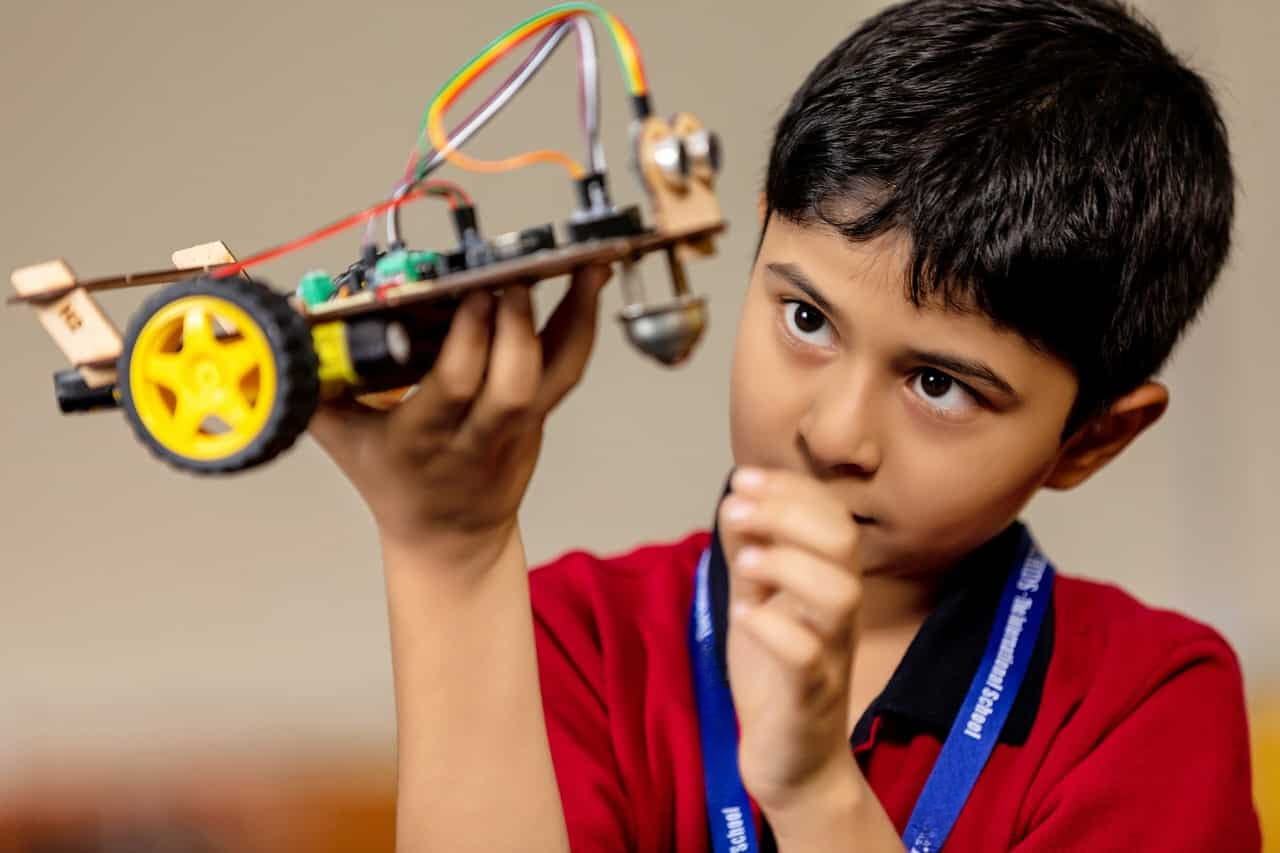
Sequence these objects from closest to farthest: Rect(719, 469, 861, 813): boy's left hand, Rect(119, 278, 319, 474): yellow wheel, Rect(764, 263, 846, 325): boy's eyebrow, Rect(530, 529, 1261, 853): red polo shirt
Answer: Rect(119, 278, 319, 474): yellow wheel → Rect(719, 469, 861, 813): boy's left hand → Rect(764, 263, 846, 325): boy's eyebrow → Rect(530, 529, 1261, 853): red polo shirt

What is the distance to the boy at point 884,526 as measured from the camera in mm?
579

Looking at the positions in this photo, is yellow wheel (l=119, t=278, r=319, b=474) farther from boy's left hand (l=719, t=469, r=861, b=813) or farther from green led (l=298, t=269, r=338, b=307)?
boy's left hand (l=719, t=469, r=861, b=813)

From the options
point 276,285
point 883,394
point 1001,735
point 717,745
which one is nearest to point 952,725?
point 1001,735

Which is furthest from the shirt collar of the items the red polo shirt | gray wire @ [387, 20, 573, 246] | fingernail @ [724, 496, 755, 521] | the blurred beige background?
the blurred beige background

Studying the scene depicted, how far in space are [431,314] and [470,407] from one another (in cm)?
4

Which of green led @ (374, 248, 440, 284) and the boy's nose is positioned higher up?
green led @ (374, 248, 440, 284)

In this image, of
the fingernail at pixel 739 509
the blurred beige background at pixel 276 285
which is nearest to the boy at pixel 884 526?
the fingernail at pixel 739 509

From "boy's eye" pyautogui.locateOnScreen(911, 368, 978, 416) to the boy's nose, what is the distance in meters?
0.03

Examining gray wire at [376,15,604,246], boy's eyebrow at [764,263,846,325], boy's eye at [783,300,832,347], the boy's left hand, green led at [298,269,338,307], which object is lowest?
the boy's left hand

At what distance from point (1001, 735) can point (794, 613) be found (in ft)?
0.99

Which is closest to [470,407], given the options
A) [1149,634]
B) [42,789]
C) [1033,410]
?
[1033,410]

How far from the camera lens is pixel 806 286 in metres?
0.68

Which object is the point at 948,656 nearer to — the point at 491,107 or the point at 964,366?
the point at 964,366

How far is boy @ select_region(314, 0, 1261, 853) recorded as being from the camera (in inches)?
22.8
